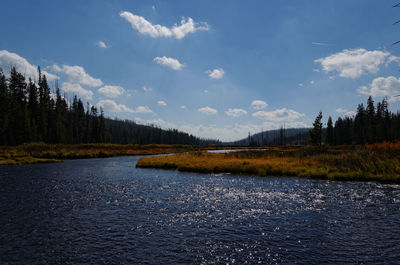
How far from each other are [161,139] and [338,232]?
181080 mm

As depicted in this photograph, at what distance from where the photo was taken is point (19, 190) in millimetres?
20344

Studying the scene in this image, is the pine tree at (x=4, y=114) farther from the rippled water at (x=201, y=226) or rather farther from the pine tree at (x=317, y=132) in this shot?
the pine tree at (x=317, y=132)

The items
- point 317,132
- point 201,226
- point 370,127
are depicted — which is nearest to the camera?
point 201,226

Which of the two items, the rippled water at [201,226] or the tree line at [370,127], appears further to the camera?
the tree line at [370,127]

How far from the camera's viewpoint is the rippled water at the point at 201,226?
9.05 metres

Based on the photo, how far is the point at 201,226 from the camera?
1216 cm

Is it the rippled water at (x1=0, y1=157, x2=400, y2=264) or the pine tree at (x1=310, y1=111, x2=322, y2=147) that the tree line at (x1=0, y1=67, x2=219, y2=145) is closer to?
the rippled water at (x1=0, y1=157, x2=400, y2=264)

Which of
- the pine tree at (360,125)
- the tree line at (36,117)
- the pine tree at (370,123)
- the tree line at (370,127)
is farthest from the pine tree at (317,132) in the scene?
the tree line at (36,117)

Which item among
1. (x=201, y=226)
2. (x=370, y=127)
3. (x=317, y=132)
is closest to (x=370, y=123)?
(x=370, y=127)

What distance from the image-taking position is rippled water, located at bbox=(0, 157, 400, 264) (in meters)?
9.05

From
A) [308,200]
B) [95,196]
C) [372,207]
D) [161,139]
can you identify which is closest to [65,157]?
[95,196]

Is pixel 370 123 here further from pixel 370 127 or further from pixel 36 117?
pixel 36 117

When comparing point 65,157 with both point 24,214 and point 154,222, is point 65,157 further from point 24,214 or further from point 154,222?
point 154,222

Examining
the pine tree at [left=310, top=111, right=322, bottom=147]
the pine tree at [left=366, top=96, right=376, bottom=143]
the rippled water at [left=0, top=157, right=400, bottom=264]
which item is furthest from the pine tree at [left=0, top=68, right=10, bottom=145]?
the pine tree at [left=366, top=96, right=376, bottom=143]
